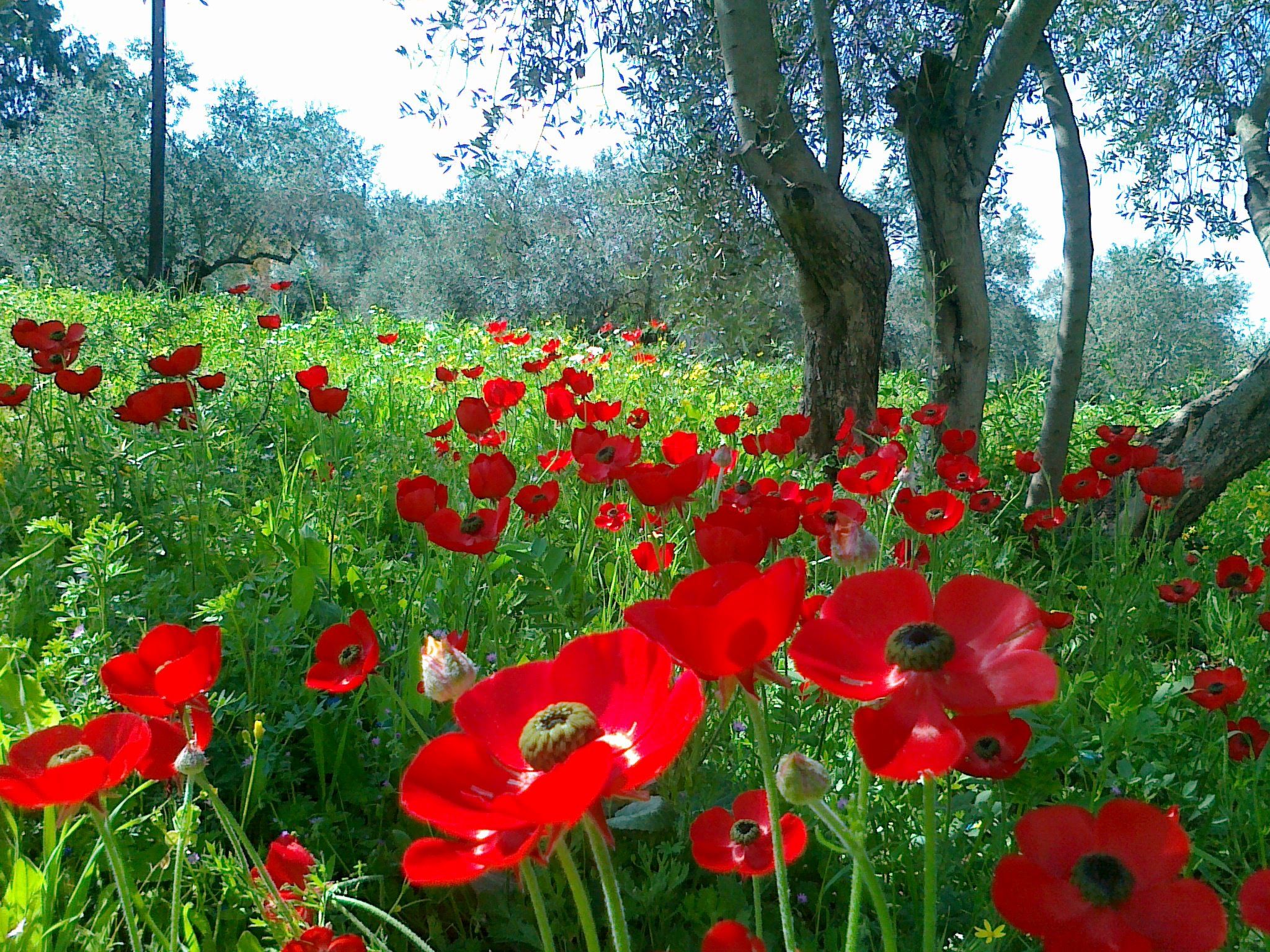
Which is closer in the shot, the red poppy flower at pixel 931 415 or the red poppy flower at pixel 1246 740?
the red poppy flower at pixel 1246 740

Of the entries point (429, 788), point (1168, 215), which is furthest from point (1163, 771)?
point (1168, 215)

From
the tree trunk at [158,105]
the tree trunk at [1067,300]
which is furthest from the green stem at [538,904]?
the tree trunk at [158,105]

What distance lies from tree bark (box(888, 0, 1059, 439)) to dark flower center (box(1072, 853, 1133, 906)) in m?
3.70

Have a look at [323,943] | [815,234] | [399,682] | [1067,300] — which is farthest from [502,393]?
[1067,300]

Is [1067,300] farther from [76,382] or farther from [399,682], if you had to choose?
[76,382]

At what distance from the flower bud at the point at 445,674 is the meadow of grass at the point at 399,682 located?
298 mm

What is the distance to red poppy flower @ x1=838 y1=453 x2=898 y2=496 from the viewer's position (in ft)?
6.57

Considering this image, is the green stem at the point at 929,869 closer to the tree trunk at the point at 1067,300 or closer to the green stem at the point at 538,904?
the green stem at the point at 538,904

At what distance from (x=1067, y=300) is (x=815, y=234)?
1316 mm

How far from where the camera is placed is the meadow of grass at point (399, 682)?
1.29 m

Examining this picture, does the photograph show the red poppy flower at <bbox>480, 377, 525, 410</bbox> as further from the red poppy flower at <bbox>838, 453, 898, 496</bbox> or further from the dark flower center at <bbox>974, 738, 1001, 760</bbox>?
the dark flower center at <bbox>974, 738, 1001, 760</bbox>

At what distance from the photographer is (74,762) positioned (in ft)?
2.31

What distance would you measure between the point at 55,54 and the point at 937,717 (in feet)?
96.7

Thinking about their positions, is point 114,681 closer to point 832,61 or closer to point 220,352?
point 832,61
